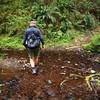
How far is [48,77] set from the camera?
1186 centimetres

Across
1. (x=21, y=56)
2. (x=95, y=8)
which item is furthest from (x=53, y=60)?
(x=95, y=8)

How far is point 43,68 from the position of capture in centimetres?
1284

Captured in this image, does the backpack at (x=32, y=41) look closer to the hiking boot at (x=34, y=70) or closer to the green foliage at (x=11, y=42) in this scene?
the hiking boot at (x=34, y=70)

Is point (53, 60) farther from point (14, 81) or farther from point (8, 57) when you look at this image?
point (14, 81)

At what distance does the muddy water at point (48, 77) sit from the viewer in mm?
10211

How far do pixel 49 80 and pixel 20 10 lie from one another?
25.7 feet

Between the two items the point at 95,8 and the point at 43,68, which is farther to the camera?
the point at 95,8

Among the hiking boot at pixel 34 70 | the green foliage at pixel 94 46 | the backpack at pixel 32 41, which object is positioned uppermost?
the backpack at pixel 32 41

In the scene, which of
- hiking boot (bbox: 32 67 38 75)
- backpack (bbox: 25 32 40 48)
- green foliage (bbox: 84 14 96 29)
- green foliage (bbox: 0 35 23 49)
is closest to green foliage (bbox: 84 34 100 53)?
green foliage (bbox: 84 14 96 29)

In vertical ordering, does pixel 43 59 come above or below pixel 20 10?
below

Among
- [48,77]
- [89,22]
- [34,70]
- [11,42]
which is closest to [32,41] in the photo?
[34,70]

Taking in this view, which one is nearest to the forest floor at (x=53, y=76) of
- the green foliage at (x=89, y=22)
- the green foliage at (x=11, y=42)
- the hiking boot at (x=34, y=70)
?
the hiking boot at (x=34, y=70)

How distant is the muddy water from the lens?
10.2m

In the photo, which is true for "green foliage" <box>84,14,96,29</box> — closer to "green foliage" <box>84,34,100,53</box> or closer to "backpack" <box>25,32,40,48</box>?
"green foliage" <box>84,34,100,53</box>
